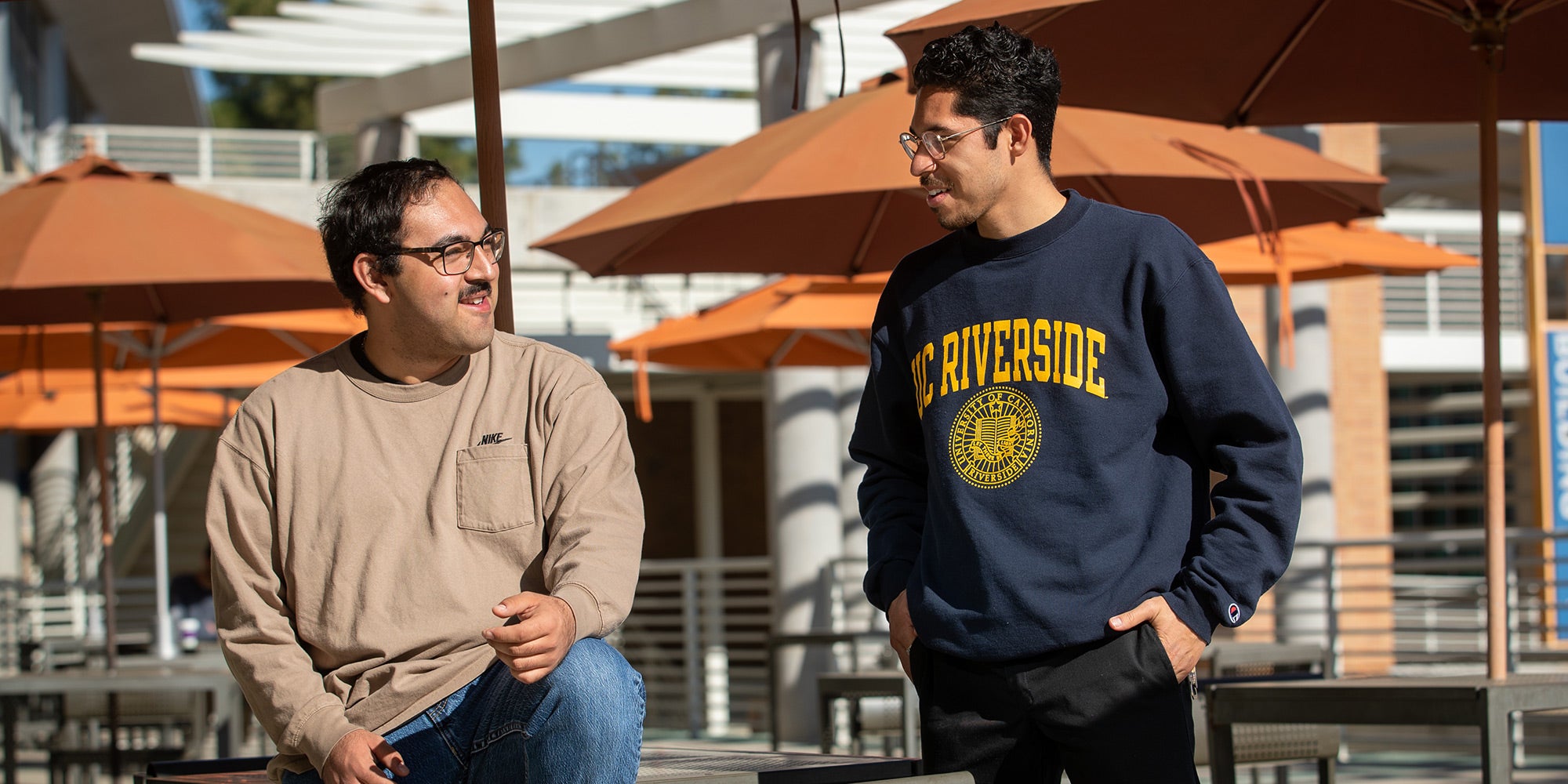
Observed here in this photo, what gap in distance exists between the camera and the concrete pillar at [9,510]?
1866cm

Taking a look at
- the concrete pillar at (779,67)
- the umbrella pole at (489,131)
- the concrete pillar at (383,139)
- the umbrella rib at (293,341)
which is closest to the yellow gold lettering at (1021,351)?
the umbrella pole at (489,131)

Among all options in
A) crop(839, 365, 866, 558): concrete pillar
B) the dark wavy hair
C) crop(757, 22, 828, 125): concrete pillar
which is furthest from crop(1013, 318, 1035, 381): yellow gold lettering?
crop(839, 365, 866, 558): concrete pillar

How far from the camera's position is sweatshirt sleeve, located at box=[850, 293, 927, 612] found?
2.51 m

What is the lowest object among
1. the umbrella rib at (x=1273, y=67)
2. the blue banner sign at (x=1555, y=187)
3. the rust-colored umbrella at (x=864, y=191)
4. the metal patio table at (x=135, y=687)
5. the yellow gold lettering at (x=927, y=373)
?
the metal patio table at (x=135, y=687)

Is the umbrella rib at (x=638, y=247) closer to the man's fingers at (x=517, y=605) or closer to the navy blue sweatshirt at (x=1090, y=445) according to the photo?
the navy blue sweatshirt at (x=1090, y=445)

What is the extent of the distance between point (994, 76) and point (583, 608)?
92cm

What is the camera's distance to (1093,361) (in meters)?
2.30

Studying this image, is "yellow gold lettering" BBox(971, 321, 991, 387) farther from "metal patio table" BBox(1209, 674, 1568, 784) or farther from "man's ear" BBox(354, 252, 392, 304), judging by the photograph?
"metal patio table" BBox(1209, 674, 1568, 784)

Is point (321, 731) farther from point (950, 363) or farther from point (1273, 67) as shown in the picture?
point (1273, 67)

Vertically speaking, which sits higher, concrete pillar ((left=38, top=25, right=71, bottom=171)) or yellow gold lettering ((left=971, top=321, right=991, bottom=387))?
concrete pillar ((left=38, top=25, right=71, bottom=171))

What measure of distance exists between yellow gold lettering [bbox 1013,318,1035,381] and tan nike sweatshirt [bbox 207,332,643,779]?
0.58 m

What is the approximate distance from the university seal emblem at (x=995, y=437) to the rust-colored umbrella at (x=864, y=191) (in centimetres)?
245

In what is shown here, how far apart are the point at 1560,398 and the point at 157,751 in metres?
11.1

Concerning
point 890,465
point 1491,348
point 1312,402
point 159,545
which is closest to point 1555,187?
point 1312,402
